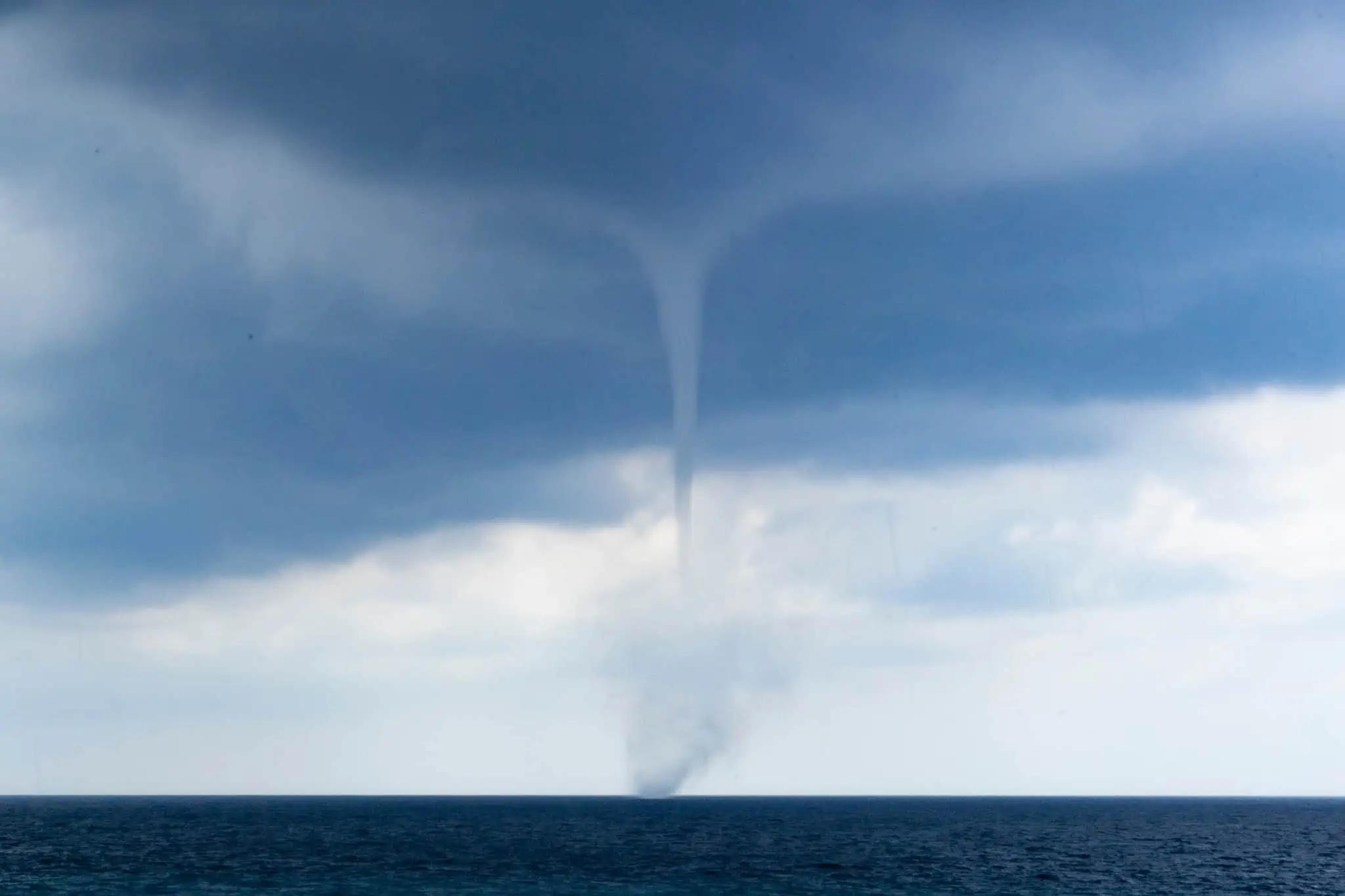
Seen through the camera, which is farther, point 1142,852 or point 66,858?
point 1142,852

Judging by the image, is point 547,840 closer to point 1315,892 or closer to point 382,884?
point 382,884

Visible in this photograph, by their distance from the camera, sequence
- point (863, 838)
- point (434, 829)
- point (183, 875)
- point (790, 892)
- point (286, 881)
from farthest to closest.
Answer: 1. point (434, 829)
2. point (863, 838)
3. point (183, 875)
4. point (286, 881)
5. point (790, 892)

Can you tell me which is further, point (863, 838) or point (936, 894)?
point (863, 838)

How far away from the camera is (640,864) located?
329ft

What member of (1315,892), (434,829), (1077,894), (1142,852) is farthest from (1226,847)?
(434,829)

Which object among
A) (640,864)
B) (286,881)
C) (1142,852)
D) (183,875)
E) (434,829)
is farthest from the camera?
(434,829)

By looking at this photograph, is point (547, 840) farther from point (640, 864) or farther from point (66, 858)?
point (66, 858)

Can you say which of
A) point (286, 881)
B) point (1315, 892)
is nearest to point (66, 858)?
point (286, 881)

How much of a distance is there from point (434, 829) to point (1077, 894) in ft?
347

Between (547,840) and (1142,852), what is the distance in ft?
212

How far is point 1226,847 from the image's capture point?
140000 millimetres

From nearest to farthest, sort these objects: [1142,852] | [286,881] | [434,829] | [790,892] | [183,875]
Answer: [790,892] → [286,881] → [183,875] → [1142,852] → [434,829]

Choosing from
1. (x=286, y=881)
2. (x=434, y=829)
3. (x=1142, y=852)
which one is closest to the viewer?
(x=286, y=881)

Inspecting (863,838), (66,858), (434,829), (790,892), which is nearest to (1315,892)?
(790,892)
